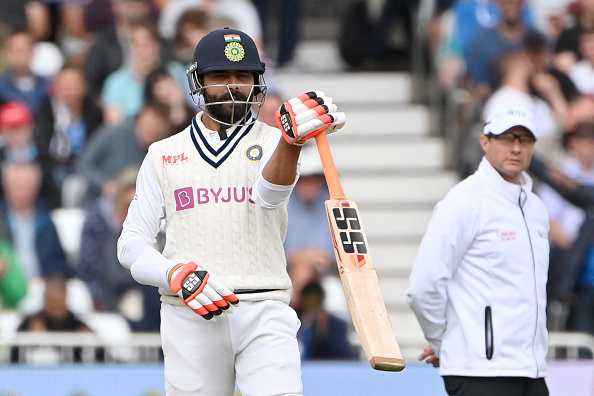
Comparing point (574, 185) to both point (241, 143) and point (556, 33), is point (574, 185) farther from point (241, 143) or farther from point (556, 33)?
point (241, 143)

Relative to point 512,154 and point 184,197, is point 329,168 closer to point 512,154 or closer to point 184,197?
point 184,197

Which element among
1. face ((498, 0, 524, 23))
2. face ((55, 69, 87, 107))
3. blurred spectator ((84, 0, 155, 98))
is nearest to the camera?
face ((55, 69, 87, 107))

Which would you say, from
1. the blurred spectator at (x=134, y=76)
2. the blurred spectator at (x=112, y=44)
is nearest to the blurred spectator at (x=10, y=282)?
the blurred spectator at (x=134, y=76)

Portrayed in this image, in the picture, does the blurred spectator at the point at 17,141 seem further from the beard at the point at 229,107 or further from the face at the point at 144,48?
the beard at the point at 229,107

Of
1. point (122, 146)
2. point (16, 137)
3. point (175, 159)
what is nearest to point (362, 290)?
point (175, 159)

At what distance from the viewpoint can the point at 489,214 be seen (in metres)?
5.42

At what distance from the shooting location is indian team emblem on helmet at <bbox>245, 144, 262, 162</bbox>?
469cm

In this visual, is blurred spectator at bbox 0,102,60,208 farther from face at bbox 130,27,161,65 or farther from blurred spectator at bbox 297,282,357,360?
blurred spectator at bbox 297,282,357,360

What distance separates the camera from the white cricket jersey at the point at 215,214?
4.65 metres

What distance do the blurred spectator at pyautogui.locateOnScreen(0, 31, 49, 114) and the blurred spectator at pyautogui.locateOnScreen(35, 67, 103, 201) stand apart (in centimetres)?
13

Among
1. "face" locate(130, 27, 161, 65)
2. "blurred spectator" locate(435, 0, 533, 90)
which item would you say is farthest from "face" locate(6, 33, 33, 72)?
"blurred spectator" locate(435, 0, 533, 90)

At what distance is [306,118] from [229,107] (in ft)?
1.54

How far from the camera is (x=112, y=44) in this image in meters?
9.83

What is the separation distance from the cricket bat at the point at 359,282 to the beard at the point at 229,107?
1.25 feet
